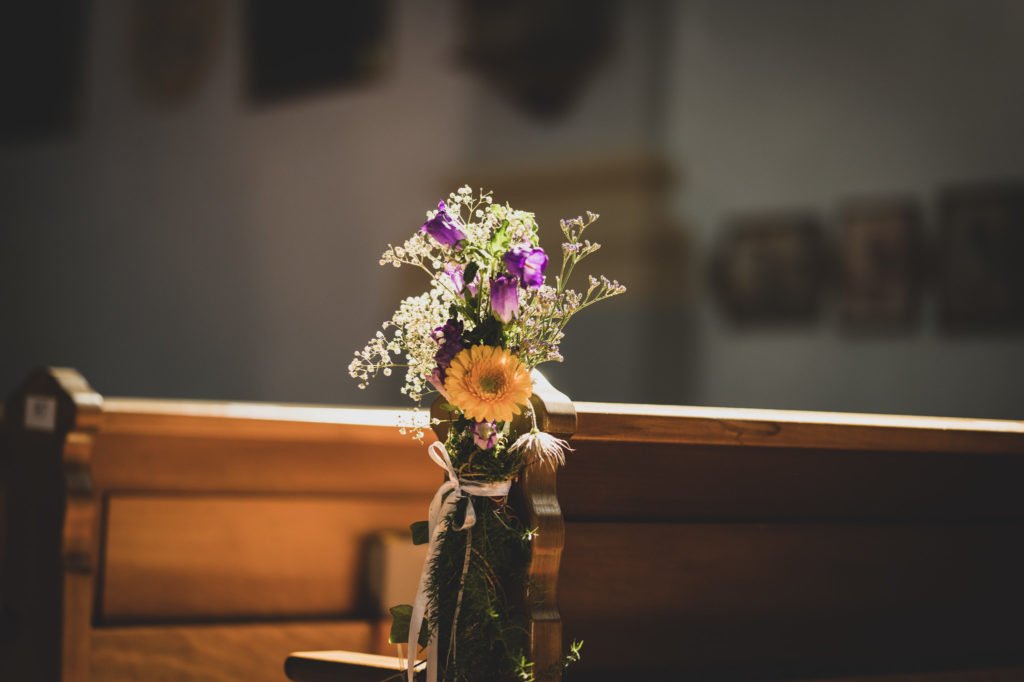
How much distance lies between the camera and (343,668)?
6.48ft

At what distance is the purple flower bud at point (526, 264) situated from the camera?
180 centimetres

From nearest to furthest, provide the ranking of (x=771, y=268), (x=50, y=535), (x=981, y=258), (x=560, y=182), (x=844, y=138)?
(x=50, y=535), (x=981, y=258), (x=844, y=138), (x=771, y=268), (x=560, y=182)

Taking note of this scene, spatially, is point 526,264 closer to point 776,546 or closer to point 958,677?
point 776,546

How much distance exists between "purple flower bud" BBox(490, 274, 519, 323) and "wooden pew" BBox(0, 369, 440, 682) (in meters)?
1.17

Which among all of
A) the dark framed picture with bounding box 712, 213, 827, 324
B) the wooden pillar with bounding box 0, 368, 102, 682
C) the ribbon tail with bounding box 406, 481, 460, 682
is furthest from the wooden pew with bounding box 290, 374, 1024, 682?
the dark framed picture with bounding box 712, 213, 827, 324

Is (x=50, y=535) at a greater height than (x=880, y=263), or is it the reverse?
(x=880, y=263)

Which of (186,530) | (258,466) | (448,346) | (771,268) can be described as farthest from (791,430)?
(771,268)

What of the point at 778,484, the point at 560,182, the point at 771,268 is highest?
the point at 560,182

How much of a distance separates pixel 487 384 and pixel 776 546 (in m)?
0.66

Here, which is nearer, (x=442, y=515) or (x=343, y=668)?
(x=442, y=515)

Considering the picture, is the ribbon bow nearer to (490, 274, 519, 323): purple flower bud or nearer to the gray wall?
(490, 274, 519, 323): purple flower bud

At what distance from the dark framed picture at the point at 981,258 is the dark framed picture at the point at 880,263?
0.44 feet

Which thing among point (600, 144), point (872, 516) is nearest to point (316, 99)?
point (600, 144)

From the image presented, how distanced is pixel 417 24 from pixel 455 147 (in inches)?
31.1
